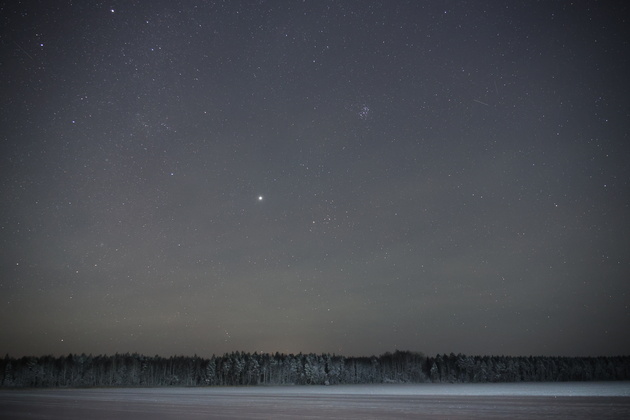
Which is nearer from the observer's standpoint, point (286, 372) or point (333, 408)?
point (333, 408)

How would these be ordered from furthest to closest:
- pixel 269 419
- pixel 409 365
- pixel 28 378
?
pixel 409 365
pixel 28 378
pixel 269 419

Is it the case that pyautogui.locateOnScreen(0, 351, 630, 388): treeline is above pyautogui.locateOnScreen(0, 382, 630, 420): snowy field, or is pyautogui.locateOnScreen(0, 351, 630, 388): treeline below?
below

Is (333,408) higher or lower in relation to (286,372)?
higher

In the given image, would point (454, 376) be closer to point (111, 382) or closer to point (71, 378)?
point (111, 382)

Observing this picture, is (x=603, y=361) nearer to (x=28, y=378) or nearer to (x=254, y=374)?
(x=254, y=374)

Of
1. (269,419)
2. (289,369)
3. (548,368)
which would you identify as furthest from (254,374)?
(269,419)

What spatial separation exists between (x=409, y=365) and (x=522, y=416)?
17726 centimetres

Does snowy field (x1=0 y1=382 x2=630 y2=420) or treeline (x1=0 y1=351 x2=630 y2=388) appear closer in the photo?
snowy field (x1=0 y1=382 x2=630 y2=420)

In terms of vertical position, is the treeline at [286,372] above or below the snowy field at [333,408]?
below

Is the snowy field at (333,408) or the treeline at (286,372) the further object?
the treeline at (286,372)

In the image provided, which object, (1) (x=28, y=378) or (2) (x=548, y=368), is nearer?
(1) (x=28, y=378)

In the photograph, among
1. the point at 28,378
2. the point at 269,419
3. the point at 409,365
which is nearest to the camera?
the point at 269,419

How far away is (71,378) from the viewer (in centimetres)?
15850

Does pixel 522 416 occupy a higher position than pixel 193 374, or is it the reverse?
pixel 522 416
